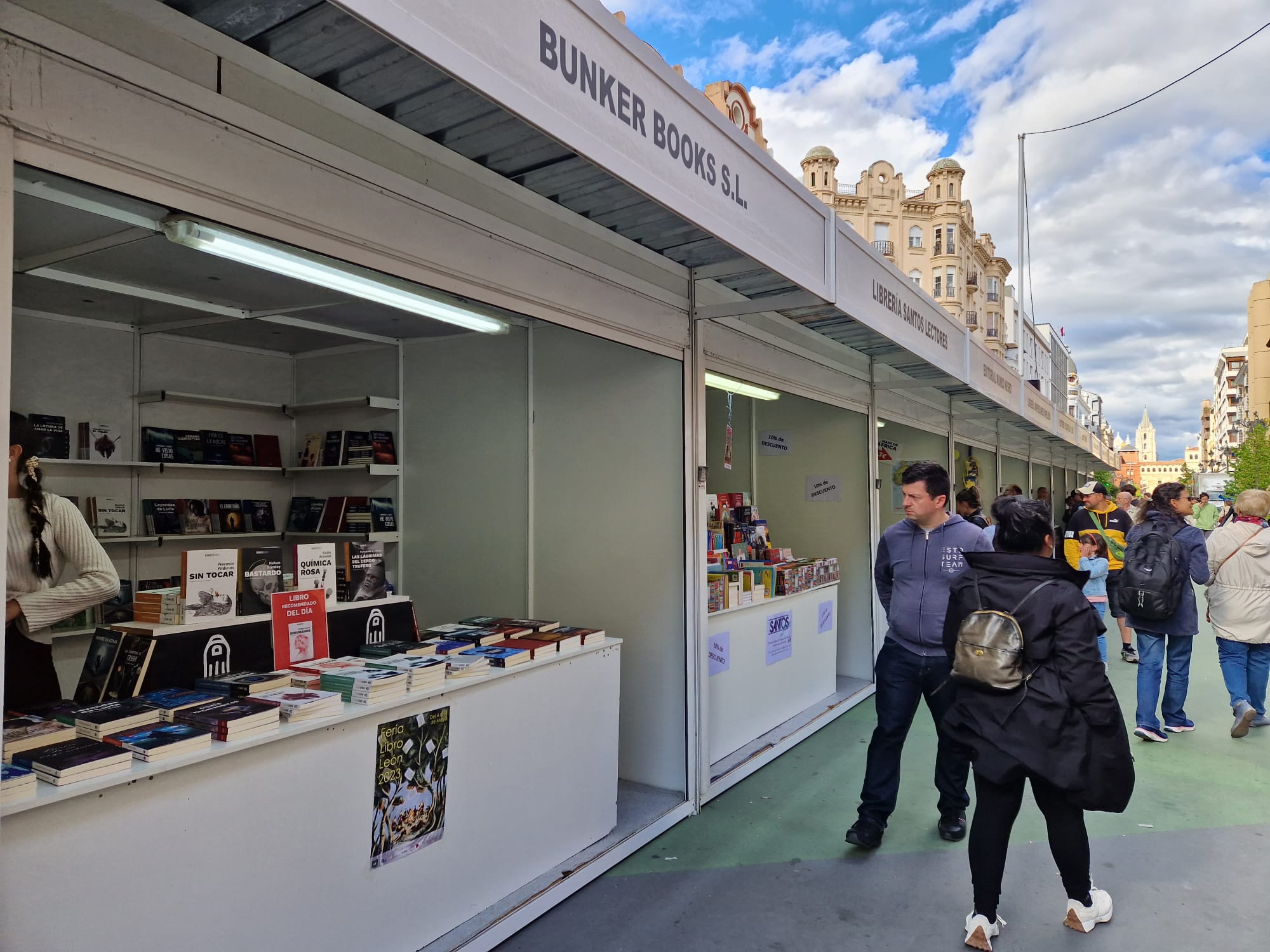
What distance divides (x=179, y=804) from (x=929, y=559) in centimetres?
275

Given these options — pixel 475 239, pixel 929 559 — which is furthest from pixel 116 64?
pixel 929 559

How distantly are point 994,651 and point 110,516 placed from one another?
4.61 metres

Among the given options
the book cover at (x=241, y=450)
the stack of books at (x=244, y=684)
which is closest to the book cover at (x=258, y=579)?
the stack of books at (x=244, y=684)

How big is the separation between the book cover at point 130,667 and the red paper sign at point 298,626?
411mm

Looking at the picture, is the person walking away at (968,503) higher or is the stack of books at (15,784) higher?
the person walking away at (968,503)

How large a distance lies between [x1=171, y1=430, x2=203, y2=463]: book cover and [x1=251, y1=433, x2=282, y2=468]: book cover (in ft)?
1.23

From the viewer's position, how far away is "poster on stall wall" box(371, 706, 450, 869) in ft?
7.97

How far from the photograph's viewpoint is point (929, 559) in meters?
3.37

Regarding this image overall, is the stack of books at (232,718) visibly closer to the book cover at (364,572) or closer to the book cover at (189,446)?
the book cover at (364,572)

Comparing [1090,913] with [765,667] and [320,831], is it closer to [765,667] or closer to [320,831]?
[765,667]

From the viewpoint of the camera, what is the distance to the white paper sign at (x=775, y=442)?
6.70 meters

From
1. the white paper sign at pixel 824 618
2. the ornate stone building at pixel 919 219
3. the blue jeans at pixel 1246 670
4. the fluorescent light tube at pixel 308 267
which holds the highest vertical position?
the ornate stone building at pixel 919 219

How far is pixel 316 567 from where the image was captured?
306cm

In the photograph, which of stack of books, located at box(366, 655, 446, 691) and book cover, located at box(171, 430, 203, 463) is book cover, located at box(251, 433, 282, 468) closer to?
book cover, located at box(171, 430, 203, 463)
